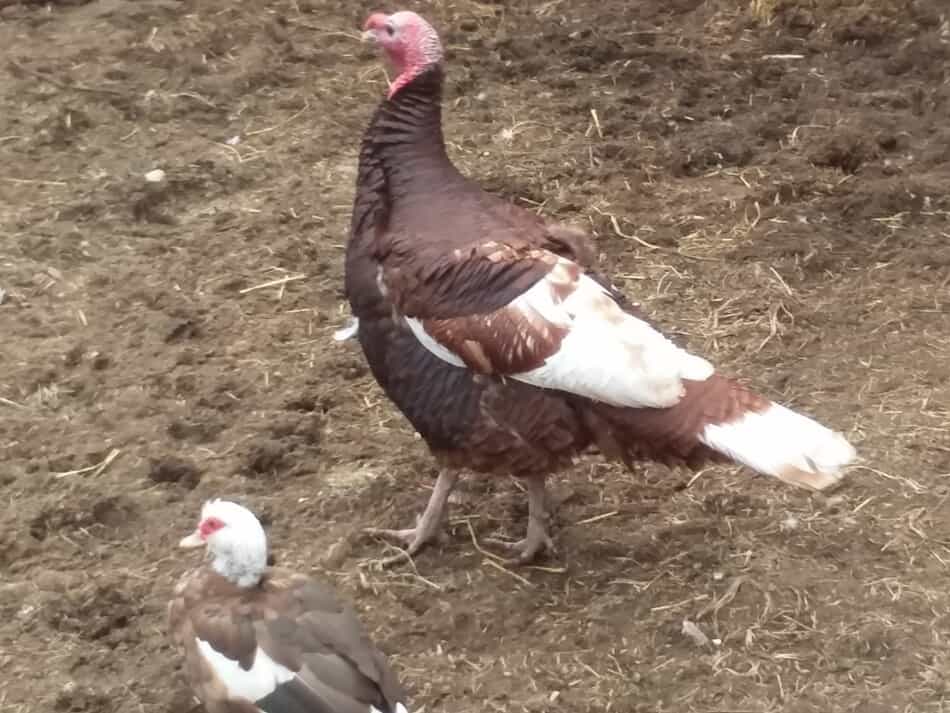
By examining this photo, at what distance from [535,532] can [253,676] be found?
1.05 m

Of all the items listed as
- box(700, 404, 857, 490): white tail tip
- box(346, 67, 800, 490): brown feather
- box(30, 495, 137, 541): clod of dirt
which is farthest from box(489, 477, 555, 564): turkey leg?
box(30, 495, 137, 541): clod of dirt

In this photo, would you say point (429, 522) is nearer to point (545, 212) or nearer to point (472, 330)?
point (472, 330)

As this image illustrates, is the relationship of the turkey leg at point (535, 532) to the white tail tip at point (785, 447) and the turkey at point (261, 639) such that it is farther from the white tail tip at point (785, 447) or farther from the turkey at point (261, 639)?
the turkey at point (261, 639)

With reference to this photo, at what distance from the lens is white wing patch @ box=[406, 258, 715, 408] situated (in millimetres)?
3049

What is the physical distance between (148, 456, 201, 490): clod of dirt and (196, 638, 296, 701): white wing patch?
1.06 m

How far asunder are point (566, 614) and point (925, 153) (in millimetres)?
2805

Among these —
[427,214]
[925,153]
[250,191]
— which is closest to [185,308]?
[250,191]

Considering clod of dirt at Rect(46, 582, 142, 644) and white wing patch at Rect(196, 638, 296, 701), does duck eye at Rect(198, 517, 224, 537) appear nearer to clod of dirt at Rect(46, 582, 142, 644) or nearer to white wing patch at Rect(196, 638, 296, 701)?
white wing patch at Rect(196, 638, 296, 701)

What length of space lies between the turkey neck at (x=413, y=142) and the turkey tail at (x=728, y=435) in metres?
0.77

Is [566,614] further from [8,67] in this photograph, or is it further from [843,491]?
[8,67]

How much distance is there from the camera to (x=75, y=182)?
198 inches

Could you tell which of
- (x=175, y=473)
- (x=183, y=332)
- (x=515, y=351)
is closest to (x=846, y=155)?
(x=515, y=351)

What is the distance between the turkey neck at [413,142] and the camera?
339 cm

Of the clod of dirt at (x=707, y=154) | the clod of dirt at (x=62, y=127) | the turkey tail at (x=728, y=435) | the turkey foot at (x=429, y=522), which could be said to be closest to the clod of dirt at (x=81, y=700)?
the turkey foot at (x=429, y=522)
